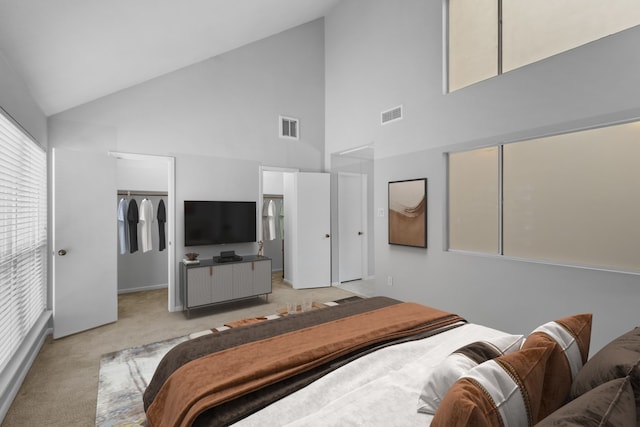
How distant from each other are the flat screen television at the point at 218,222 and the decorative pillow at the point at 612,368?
418 centimetres

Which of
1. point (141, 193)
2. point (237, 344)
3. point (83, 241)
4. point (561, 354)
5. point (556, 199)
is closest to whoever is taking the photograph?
point (561, 354)

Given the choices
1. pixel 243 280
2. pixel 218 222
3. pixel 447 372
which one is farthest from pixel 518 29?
pixel 243 280

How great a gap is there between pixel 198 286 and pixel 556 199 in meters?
4.00

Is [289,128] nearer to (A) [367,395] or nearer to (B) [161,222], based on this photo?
(B) [161,222]

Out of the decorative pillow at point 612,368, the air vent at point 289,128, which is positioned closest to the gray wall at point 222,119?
the air vent at point 289,128

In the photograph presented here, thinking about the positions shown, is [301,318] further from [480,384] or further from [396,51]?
[396,51]

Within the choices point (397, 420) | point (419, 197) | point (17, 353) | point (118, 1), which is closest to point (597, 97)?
point (419, 197)

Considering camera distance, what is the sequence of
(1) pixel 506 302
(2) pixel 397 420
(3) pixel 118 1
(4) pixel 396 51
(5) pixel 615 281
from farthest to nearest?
(4) pixel 396 51 → (1) pixel 506 302 → (5) pixel 615 281 → (3) pixel 118 1 → (2) pixel 397 420

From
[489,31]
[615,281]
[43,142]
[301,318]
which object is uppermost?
[489,31]

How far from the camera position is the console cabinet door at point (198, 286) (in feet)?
13.1

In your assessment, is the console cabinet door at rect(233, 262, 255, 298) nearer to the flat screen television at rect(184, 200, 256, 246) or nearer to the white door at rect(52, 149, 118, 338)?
the flat screen television at rect(184, 200, 256, 246)

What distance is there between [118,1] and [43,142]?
2.20m

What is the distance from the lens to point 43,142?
11.3 ft

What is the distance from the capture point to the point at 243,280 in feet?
14.5
